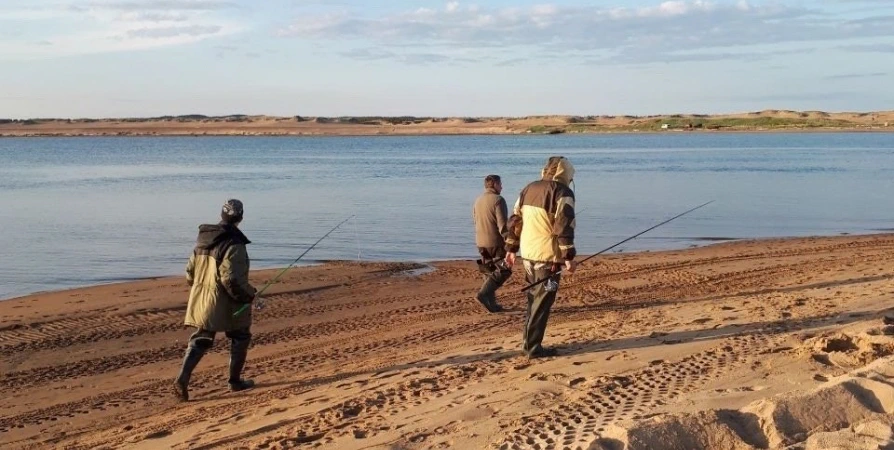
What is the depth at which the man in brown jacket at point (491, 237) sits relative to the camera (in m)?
10.3

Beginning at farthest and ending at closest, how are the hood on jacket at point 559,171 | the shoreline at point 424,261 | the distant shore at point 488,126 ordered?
the distant shore at point 488,126, the shoreline at point 424,261, the hood on jacket at point 559,171

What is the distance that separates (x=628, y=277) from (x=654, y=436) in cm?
799

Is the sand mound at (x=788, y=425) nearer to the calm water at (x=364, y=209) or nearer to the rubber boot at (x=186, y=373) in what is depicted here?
the rubber boot at (x=186, y=373)

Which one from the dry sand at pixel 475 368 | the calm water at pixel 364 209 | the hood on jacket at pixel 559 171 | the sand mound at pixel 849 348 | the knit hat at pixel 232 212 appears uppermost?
the hood on jacket at pixel 559 171

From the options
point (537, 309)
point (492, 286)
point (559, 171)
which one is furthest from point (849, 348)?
point (492, 286)

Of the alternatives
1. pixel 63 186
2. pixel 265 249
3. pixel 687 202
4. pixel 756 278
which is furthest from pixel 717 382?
pixel 63 186

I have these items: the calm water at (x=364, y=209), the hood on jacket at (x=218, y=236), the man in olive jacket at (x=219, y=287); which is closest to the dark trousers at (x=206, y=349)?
the man in olive jacket at (x=219, y=287)

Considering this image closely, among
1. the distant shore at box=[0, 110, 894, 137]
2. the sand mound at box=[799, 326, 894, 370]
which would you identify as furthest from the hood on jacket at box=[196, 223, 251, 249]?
the distant shore at box=[0, 110, 894, 137]

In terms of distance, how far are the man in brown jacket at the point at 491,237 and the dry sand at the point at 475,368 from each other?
299 millimetres

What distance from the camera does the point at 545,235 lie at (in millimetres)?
7582

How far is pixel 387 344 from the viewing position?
9.20 meters

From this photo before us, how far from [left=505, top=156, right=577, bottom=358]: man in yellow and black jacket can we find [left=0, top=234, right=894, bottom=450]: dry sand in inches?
14.2

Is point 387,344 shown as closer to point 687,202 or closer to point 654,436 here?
point 654,436

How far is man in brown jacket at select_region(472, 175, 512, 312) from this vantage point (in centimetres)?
1029
